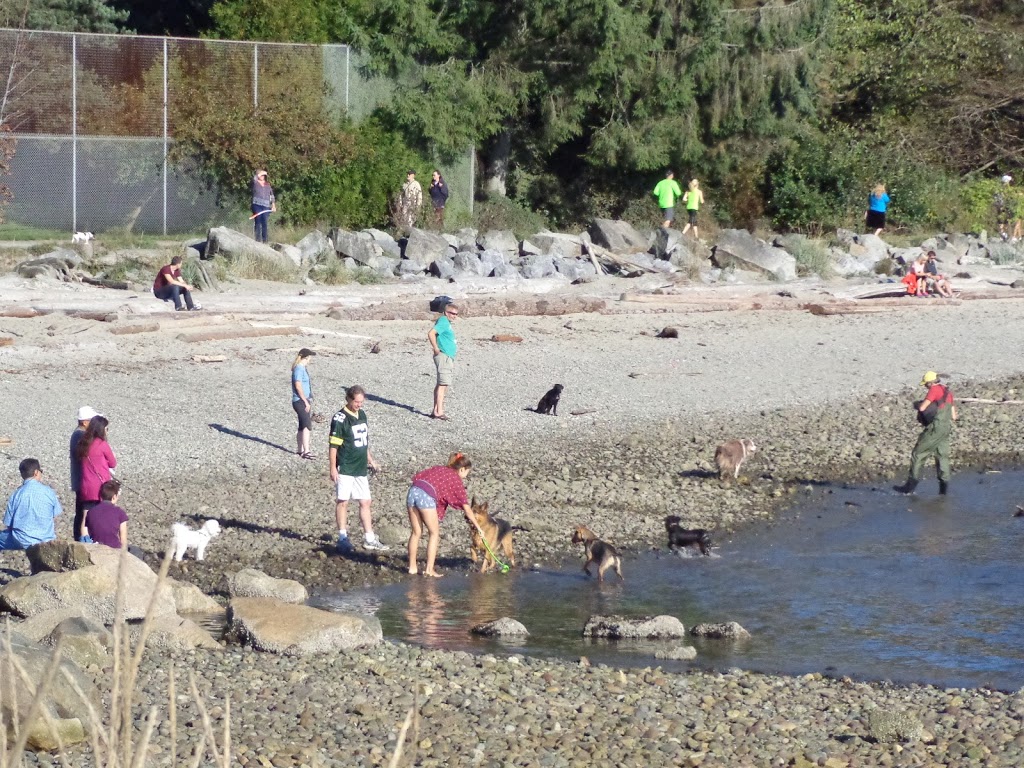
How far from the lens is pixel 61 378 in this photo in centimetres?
1905

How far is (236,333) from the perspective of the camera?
21812 millimetres

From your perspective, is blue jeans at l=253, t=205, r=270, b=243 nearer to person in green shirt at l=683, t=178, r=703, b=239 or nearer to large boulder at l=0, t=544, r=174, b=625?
person in green shirt at l=683, t=178, r=703, b=239

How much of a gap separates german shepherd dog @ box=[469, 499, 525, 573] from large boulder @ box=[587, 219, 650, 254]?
65.1 feet

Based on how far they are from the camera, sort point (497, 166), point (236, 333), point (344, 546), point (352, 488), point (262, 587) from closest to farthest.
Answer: point (262, 587) < point (352, 488) < point (344, 546) < point (236, 333) < point (497, 166)

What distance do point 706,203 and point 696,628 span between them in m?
26.3

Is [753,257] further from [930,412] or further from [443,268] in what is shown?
[930,412]

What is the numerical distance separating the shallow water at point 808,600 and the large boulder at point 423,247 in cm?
1493

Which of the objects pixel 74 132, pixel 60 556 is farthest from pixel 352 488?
pixel 74 132

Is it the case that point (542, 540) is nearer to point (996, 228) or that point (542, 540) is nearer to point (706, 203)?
point (706, 203)

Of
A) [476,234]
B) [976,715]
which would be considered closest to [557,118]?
[476,234]

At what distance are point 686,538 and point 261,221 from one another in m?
17.4

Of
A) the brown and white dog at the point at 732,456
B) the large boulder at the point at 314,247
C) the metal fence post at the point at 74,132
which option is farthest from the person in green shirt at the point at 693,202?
the brown and white dog at the point at 732,456

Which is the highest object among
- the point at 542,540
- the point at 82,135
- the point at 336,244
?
the point at 82,135

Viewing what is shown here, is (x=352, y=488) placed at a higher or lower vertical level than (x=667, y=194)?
lower
